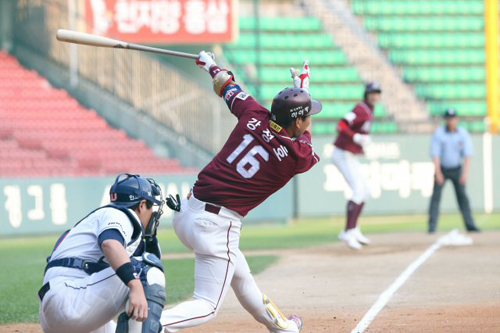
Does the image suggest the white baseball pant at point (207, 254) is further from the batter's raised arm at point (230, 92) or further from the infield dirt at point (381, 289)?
the infield dirt at point (381, 289)

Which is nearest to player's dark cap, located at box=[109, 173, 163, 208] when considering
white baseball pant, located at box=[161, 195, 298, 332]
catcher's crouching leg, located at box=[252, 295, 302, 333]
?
white baseball pant, located at box=[161, 195, 298, 332]

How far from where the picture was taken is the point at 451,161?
1486cm

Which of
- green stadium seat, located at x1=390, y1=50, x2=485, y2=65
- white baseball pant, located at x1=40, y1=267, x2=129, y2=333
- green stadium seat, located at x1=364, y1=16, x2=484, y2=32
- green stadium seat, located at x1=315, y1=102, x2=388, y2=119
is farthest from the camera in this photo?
green stadium seat, located at x1=364, y1=16, x2=484, y2=32

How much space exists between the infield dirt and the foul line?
6 centimetres

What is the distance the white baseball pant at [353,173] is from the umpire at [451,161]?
2660mm

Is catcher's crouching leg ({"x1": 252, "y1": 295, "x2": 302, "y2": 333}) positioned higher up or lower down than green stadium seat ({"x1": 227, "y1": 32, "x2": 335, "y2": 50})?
lower down

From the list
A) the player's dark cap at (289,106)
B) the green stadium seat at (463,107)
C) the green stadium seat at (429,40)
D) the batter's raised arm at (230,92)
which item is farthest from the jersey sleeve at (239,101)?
the green stadium seat at (429,40)

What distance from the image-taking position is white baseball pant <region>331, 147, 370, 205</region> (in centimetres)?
1241

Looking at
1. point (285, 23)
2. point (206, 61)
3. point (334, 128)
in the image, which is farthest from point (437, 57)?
point (206, 61)

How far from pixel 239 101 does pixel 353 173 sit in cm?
676

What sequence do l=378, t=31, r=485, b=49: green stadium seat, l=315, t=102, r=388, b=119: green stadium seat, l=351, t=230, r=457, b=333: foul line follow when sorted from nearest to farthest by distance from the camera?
1. l=351, t=230, r=457, b=333: foul line
2. l=315, t=102, r=388, b=119: green stadium seat
3. l=378, t=31, r=485, b=49: green stadium seat

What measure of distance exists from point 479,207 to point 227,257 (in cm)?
1712

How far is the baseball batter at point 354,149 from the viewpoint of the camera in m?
12.1

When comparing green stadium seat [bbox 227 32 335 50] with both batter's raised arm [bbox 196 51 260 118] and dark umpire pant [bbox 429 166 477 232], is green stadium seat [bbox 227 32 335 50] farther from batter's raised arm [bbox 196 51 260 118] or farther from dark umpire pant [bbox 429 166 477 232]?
batter's raised arm [bbox 196 51 260 118]
